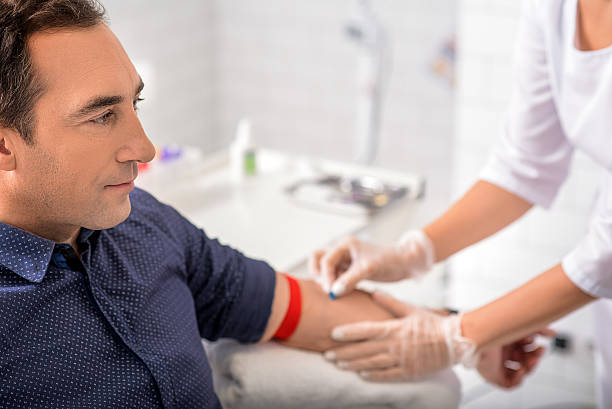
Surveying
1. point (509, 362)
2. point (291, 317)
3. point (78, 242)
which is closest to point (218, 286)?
point (291, 317)

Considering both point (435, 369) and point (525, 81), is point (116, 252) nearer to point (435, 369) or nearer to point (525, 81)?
point (435, 369)

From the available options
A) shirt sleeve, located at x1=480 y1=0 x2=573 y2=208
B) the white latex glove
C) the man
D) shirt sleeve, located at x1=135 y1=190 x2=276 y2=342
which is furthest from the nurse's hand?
the man

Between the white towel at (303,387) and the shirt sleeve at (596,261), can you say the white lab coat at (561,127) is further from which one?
the white towel at (303,387)

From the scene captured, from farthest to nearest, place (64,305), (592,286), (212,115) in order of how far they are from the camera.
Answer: (212,115)
(592,286)
(64,305)

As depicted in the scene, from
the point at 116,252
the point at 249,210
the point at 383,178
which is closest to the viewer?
the point at 116,252

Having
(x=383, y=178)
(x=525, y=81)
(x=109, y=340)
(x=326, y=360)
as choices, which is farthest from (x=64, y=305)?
(x=383, y=178)

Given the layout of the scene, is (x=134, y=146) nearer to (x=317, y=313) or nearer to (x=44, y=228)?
(x=44, y=228)

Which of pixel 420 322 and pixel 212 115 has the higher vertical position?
pixel 420 322

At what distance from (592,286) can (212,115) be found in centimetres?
290

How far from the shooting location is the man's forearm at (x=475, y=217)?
1561 mm

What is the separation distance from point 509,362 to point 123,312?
0.87 m

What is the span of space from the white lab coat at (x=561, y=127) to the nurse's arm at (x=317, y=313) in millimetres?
397

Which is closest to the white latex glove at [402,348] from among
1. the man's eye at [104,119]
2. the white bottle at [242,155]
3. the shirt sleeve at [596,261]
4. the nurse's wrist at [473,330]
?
the nurse's wrist at [473,330]

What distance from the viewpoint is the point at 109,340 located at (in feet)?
3.45
